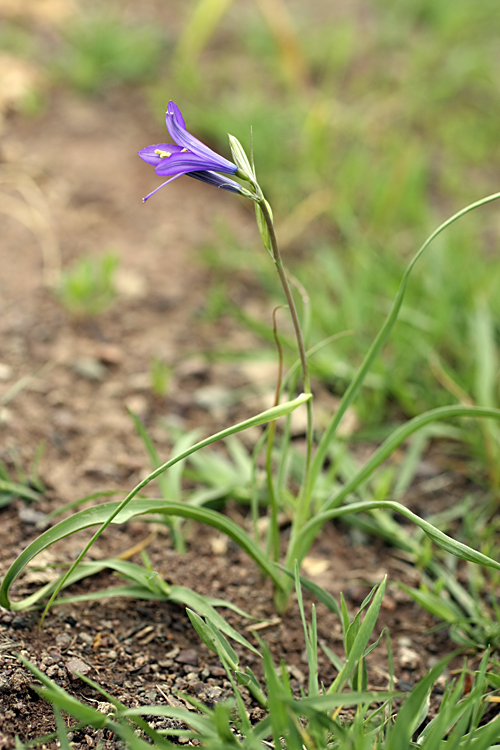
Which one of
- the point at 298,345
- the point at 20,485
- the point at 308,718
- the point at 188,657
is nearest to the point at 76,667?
the point at 188,657

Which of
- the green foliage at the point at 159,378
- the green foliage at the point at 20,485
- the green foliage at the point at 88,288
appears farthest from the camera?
the green foliage at the point at 88,288

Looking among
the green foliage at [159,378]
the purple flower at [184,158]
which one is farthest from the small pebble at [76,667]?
the green foliage at [159,378]

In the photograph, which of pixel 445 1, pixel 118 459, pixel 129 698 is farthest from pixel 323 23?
Result: pixel 129 698

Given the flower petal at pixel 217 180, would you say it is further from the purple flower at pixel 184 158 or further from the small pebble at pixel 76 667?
the small pebble at pixel 76 667

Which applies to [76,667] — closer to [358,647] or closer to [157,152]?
[358,647]

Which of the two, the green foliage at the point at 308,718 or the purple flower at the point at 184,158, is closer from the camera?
the green foliage at the point at 308,718

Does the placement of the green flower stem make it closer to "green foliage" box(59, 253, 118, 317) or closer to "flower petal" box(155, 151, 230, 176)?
"flower petal" box(155, 151, 230, 176)

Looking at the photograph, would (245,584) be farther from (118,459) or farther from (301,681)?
(118,459)
